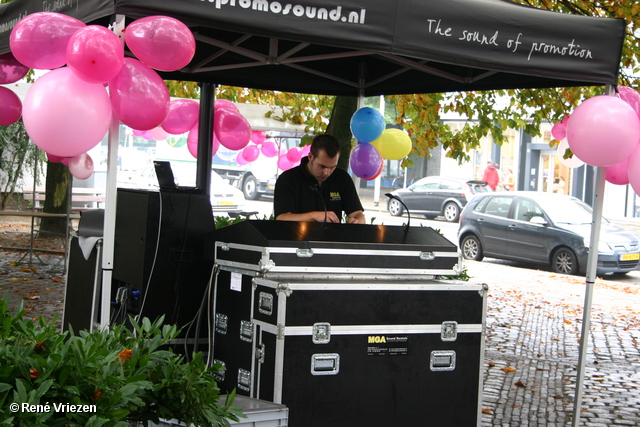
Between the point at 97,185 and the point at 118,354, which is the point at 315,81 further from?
the point at 97,185

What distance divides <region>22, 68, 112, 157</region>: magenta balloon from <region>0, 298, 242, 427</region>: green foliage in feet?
4.02

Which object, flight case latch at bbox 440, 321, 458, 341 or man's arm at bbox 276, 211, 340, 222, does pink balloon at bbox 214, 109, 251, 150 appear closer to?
man's arm at bbox 276, 211, 340, 222

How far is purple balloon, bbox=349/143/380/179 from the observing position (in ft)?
24.2

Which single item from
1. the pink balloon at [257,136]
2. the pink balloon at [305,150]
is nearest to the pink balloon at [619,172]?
the pink balloon at [305,150]

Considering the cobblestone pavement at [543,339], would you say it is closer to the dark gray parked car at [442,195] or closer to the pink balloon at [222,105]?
the pink balloon at [222,105]

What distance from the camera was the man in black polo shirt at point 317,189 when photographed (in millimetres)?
5289

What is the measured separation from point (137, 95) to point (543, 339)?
6.48 metres

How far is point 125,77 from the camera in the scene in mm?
3746

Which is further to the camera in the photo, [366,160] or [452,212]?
[452,212]

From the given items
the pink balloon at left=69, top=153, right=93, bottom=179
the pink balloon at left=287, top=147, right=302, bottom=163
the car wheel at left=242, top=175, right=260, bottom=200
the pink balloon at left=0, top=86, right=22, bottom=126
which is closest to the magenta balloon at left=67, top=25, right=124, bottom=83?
the pink balloon at left=0, top=86, right=22, bottom=126

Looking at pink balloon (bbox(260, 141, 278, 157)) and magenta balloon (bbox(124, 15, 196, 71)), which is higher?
magenta balloon (bbox(124, 15, 196, 71))

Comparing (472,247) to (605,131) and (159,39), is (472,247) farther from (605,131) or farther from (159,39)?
(159,39)

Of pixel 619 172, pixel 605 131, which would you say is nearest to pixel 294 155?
pixel 619 172

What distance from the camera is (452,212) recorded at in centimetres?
Result: 2494
